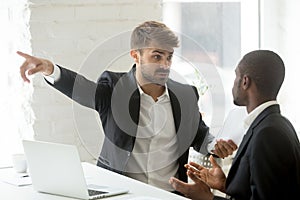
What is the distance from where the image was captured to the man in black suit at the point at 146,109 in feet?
7.93

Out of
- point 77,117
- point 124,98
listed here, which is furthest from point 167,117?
point 77,117

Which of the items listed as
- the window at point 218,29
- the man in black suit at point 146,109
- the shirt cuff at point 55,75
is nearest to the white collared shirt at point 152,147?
the man in black suit at point 146,109

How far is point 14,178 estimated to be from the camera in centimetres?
229

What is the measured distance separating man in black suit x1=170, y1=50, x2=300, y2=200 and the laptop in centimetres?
37

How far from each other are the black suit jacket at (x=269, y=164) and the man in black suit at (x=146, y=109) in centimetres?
61

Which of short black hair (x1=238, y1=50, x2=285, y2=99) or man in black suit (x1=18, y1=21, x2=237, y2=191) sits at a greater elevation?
short black hair (x1=238, y1=50, x2=285, y2=99)

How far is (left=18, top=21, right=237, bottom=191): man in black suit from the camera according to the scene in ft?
7.93

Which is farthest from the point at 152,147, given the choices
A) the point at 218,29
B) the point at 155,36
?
the point at 218,29

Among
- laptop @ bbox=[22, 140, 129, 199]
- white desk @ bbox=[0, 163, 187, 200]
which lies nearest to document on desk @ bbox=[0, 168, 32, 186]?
white desk @ bbox=[0, 163, 187, 200]

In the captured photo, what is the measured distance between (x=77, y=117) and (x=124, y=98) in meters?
0.41

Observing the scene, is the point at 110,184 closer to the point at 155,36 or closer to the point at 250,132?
the point at 250,132

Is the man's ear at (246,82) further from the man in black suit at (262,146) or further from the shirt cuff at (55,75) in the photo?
the shirt cuff at (55,75)

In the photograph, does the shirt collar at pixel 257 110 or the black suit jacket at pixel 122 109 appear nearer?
the shirt collar at pixel 257 110

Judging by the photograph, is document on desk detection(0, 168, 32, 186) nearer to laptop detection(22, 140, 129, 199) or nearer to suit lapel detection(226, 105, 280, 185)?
laptop detection(22, 140, 129, 199)
